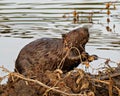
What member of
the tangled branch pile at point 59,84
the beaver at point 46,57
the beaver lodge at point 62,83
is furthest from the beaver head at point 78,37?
the tangled branch pile at point 59,84

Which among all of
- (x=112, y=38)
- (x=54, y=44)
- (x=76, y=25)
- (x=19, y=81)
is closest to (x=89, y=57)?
(x=54, y=44)

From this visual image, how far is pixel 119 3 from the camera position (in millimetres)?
16875

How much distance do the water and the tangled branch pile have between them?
3.00 meters

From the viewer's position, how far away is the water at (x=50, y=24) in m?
10.7

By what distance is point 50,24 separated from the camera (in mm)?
13664

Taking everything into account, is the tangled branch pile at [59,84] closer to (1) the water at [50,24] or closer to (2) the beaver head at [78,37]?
(2) the beaver head at [78,37]

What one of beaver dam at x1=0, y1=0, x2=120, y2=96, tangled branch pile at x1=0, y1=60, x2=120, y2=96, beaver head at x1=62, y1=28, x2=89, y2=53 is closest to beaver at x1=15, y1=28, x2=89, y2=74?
beaver dam at x1=0, y1=0, x2=120, y2=96

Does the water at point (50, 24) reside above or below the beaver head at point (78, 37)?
below

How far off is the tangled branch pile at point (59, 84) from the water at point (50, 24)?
2996 millimetres

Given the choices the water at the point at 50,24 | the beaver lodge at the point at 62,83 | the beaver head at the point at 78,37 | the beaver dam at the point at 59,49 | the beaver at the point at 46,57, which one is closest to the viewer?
the beaver lodge at the point at 62,83

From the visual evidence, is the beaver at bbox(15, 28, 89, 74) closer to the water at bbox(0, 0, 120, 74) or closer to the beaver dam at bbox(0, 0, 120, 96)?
the beaver dam at bbox(0, 0, 120, 96)

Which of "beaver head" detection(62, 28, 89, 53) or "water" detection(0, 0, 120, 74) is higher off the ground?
"beaver head" detection(62, 28, 89, 53)

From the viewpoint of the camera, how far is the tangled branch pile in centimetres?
567

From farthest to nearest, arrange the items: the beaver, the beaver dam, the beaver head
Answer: the beaver head, the beaver, the beaver dam
